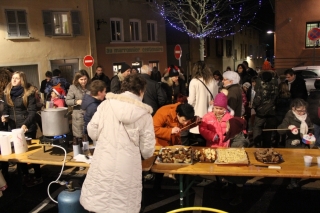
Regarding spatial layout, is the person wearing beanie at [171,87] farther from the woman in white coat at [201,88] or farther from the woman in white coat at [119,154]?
the woman in white coat at [119,154]

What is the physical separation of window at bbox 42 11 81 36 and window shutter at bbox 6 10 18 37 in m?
1.62

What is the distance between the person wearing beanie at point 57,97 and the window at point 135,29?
13.8 meters

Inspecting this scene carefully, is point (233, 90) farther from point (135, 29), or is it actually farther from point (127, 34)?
point (135, 29)

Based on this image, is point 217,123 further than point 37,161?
Yes

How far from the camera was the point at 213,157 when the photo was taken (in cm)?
390

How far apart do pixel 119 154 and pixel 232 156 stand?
1.54 m

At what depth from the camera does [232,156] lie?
3863mm

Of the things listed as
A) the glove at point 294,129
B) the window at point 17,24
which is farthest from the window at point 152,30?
the glove at point 294,129

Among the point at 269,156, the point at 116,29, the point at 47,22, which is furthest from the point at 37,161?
the point at 116,29

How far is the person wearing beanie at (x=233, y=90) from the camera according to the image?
18.0ft

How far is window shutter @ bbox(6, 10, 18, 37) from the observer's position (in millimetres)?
14688

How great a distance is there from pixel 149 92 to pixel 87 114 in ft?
5.54

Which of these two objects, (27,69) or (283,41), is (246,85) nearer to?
(27,69)

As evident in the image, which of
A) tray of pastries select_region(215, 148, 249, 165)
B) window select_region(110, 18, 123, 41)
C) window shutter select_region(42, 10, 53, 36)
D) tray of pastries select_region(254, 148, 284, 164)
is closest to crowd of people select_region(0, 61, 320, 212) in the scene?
tray of pastries select_region(215, 148, 249, 165)
